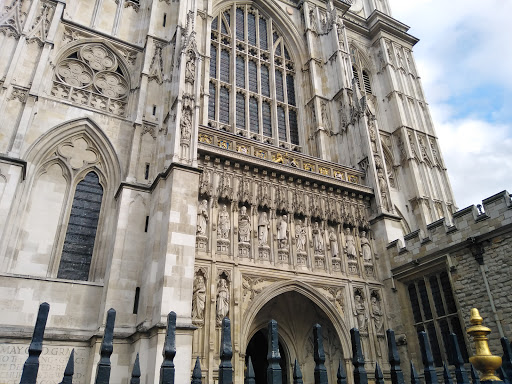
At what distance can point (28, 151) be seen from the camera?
11.5 meters

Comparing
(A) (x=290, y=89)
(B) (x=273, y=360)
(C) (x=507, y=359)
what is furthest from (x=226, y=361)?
(A) (x=290, y=89)

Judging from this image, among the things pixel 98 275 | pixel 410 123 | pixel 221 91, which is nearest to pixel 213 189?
pixel 98 275

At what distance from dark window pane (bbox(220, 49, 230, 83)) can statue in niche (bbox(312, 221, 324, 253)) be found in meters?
9.36

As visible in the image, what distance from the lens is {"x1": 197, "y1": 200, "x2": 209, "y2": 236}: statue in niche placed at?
11633mm

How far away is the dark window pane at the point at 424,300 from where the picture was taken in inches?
495

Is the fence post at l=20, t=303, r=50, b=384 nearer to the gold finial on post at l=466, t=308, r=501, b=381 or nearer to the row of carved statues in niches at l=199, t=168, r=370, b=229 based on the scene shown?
the gold finial on post at l=466, t=308, r=501, b=381

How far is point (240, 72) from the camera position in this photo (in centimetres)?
1991

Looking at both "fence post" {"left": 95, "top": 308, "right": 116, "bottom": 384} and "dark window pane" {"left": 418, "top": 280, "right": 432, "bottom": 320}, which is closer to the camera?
"fence post" {"left": 95, "top": 308, "right": 116, "bottom": 384}

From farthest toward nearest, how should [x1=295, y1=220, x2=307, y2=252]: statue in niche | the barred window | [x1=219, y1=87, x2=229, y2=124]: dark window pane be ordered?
[x1=219, y1=87, x2=229, y2=124]: dark window pane, [x1=295, y1=220, x2=307, y2=252]: statue in niche, the barred window

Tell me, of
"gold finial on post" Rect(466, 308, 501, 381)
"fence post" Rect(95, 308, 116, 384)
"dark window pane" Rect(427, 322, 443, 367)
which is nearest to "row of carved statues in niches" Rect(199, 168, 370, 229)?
"dark window pane" Rect(427, 322, 443, 367)

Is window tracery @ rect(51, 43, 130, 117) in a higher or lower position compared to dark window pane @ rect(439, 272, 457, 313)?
higher

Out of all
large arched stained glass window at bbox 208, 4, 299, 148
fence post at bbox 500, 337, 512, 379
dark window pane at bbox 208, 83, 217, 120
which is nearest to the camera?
fence post at bbox 500, 337, 512, 379

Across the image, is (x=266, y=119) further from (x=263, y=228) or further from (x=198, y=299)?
(x=198, y=299)

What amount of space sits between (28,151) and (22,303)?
14.7ft
